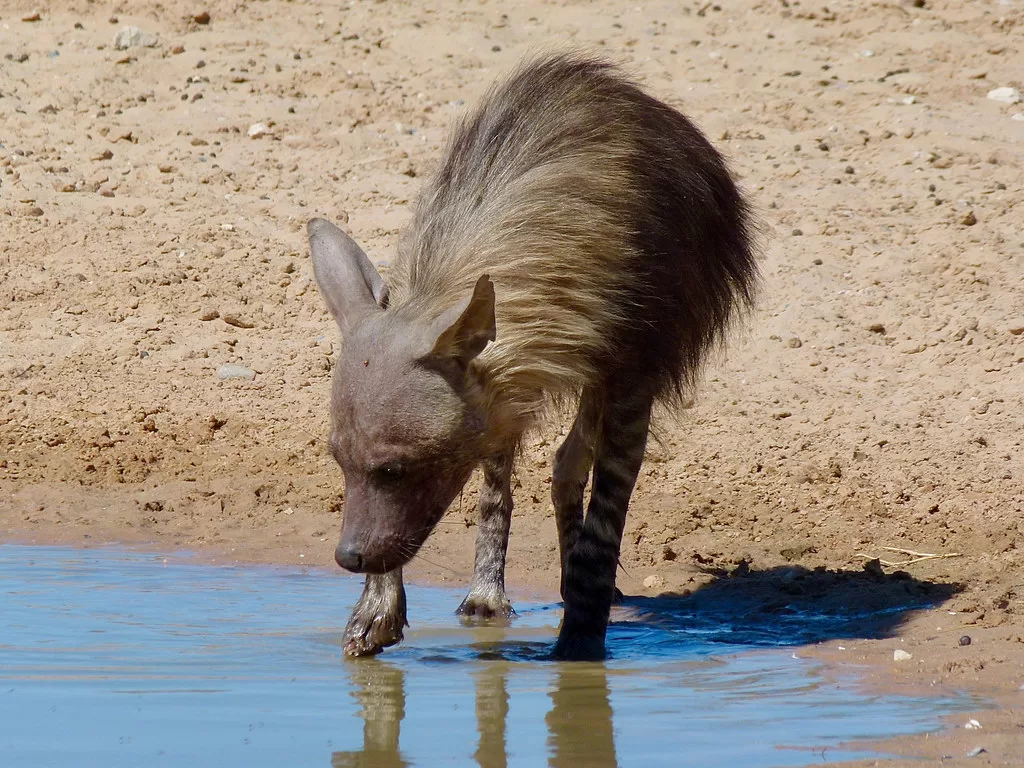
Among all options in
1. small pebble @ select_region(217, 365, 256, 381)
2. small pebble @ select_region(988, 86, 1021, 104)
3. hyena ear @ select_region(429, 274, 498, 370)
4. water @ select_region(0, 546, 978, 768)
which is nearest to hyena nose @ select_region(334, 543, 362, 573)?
water @ select_region(0, 546, 978, 768)

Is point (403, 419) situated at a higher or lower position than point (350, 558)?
higher

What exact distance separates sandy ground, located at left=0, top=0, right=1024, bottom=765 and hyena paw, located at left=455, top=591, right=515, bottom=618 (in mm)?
547

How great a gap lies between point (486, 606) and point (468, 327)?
1.65 m

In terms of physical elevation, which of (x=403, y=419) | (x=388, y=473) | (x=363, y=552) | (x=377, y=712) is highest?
(x=403, y=419)

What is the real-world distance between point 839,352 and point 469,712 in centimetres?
451

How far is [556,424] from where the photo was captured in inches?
306

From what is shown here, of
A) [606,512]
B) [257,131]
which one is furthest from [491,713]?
[257,131]

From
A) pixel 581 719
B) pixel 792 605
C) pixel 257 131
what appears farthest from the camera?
pixel 257 131

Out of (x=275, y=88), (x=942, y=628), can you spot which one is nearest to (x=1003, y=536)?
(x=942, y=628)

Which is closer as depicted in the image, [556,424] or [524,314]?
[524,314]

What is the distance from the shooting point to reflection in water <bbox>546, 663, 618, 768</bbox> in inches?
154

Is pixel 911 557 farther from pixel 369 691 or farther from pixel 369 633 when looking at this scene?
pixel 369 691

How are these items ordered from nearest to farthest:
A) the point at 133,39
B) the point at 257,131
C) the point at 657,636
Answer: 1. the point at 657,636
2. the point at 257,131
3. the point at 133,39

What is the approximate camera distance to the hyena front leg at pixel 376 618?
517 cm
